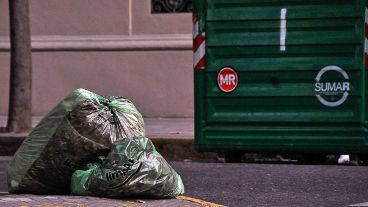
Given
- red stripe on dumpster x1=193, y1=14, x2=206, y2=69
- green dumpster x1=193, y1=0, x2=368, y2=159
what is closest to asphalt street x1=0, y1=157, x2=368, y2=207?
green dumpster x1=193, y1=0, x2=368, y2=159

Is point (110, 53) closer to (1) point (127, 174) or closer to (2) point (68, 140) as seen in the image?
(2) point (68, 140)

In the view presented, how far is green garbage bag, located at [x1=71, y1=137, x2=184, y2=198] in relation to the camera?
5.80m

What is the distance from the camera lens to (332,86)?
829cm

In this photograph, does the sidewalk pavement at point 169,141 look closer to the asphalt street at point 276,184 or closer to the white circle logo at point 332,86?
the asphalt street at point 276,184

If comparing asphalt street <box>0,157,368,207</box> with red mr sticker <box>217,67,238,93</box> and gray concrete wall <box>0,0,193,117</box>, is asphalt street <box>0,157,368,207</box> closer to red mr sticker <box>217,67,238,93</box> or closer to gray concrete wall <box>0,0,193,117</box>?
red mr sticker <box>217,67,238,93</box>

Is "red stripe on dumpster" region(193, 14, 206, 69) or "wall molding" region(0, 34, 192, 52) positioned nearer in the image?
"red stripe on dumpster" region(193, 14, 206, 69)

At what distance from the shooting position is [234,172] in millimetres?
8414

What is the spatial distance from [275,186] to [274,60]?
5.01 ft

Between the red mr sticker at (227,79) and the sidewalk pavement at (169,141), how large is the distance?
204 centimetres

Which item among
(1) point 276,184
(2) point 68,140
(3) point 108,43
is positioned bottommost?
(1) point 276,184

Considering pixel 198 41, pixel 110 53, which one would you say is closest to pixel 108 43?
pixel 110 53

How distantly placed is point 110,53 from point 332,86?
6906 millimetres

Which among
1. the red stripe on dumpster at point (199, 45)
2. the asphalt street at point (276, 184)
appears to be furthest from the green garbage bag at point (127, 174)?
the red stripe on dumpster at point (199, 45)

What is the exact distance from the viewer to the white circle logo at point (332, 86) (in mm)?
8234
